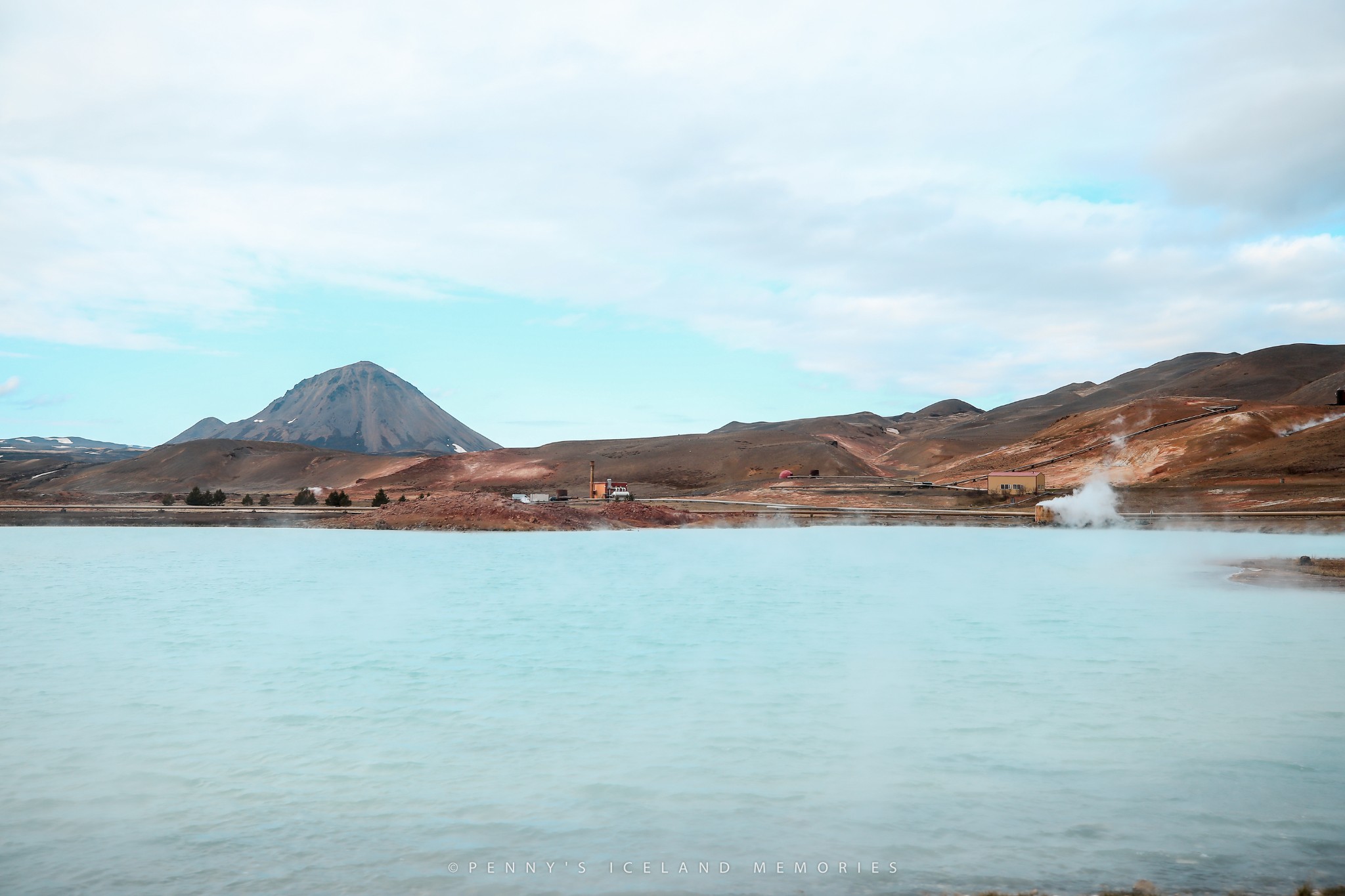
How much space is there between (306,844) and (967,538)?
57.6m

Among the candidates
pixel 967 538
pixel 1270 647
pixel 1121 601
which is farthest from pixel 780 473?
pixel 1270 647

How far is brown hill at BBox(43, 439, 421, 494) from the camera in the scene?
146 meters

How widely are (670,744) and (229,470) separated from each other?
166940 mm

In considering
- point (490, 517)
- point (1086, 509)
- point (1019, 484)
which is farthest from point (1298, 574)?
point (1019, 484)

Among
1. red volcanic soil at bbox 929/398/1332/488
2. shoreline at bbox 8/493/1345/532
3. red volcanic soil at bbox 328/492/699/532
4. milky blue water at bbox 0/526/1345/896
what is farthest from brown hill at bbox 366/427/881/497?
milky blue water at bbox 0/526/1345/896

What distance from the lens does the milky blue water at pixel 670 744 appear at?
8539 millimetres

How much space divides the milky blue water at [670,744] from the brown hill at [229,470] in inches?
5162

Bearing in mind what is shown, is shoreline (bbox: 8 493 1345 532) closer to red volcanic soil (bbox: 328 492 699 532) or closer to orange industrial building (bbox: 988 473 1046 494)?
red volcanic soil (bbox: 328 492 699 532)

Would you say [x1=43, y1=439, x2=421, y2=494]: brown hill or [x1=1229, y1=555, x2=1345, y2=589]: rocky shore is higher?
[x1=43, y1=439, x2=421, y2=494]: brown hill

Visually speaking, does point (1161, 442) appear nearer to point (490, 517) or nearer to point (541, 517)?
point (541, 517)

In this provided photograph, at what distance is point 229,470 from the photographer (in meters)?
160

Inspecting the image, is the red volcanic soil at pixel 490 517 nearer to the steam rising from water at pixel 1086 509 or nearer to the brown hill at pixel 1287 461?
the steam rising from water at pixel 1086 509

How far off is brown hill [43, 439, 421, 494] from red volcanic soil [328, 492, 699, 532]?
247ft

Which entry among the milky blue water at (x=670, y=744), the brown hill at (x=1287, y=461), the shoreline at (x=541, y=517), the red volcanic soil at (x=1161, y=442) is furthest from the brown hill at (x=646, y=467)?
the milky blue water at (x=670, y=744)
